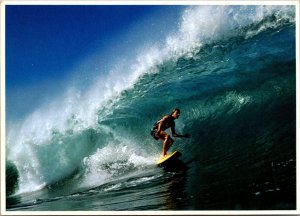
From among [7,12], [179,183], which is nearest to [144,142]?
[179,183]

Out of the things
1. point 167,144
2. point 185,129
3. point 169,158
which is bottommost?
point 169,158

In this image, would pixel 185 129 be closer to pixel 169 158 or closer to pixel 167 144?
pixel 167 144

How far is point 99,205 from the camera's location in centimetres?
557

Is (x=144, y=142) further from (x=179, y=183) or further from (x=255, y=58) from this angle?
(x=255, y=58)

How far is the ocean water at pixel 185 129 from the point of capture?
5.38m

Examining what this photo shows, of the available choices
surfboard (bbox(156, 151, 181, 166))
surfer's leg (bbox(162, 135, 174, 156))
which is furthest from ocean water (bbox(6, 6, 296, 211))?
surfer's leg (bbox(162, 135, 174, 156))

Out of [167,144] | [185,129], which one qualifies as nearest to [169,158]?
[167,144]

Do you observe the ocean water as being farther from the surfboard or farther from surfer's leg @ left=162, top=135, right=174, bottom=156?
surfer's leg @ left=162, top=135, right=174, bottom=156

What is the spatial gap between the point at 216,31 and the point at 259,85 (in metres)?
1.68

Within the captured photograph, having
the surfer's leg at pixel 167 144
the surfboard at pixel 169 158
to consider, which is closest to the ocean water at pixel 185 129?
the surfboard at pixel 169 158

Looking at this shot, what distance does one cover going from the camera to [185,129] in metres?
7.55

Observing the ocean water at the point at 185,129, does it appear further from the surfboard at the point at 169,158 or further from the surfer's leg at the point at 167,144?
the surfer's leg at the point at 167,144

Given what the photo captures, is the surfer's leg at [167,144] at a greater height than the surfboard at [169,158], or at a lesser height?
greater

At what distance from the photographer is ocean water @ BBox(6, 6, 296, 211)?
5.38m
